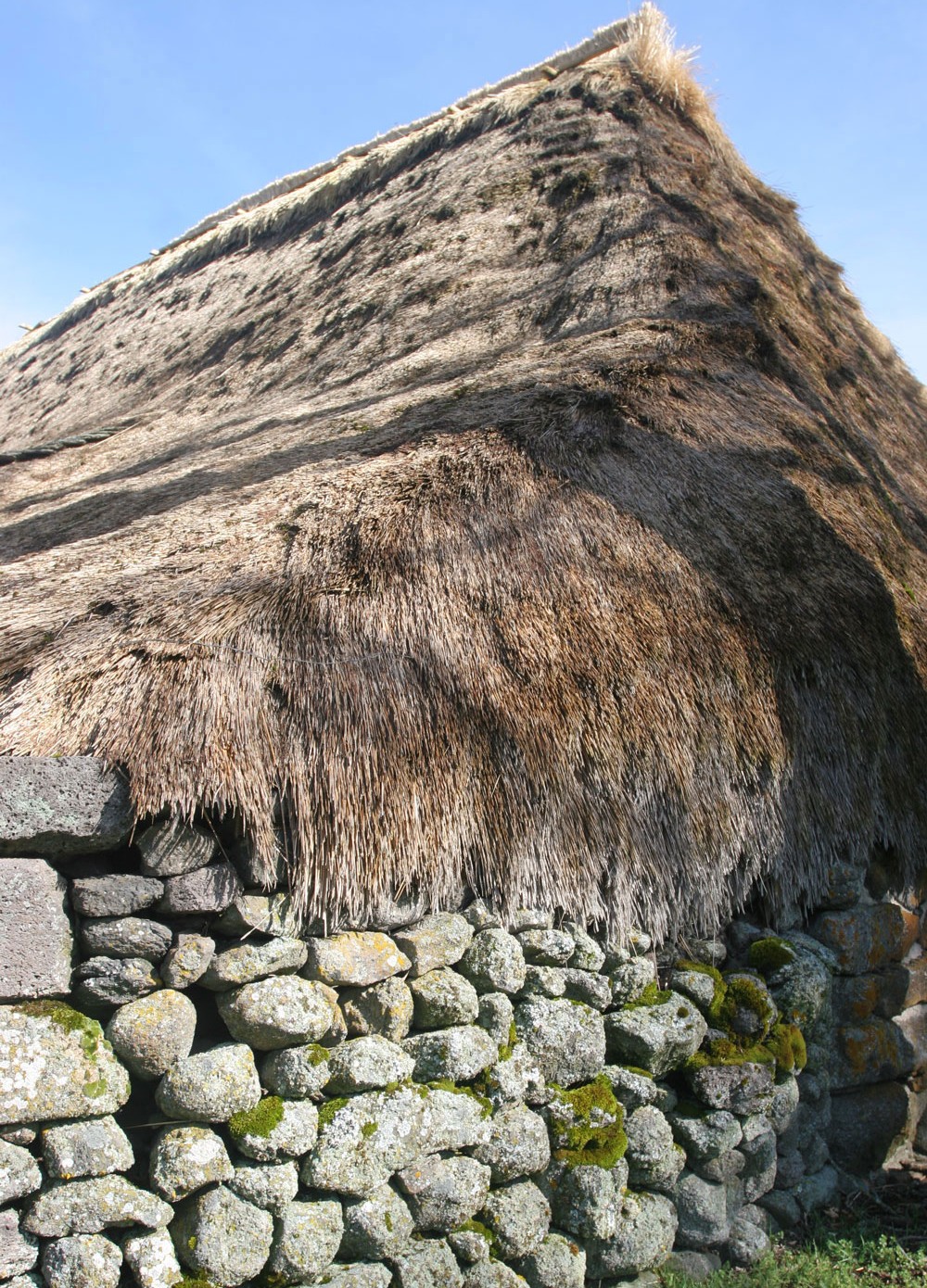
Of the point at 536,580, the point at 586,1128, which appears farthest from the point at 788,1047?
the point at 536,580

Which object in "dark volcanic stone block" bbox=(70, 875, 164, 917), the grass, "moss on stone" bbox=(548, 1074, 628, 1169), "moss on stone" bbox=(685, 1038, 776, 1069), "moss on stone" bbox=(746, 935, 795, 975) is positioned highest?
"dark volcanic stone block" bbox=(70, 875, 164, 917)

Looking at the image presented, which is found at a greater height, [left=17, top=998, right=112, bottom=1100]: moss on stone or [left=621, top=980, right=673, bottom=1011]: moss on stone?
[left=621, top=980, right=673, bottom=1011]: moss on stone

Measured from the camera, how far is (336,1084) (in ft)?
9.79

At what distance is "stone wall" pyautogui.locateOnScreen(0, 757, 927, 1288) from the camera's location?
2641mm

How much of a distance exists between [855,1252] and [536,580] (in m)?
2.89

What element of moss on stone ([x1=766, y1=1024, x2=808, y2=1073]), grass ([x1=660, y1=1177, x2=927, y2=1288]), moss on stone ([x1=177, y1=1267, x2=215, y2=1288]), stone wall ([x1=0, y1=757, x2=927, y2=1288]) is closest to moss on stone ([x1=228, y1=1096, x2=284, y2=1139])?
stone wall ([x1=0, y1=757, x2=927, y2=1288])

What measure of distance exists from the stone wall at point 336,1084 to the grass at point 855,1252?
0.38 feet

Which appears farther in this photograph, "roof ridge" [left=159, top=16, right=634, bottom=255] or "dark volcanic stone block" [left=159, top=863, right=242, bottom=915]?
"roof ridge" [left=159, top=16, right=634, bottom=255]

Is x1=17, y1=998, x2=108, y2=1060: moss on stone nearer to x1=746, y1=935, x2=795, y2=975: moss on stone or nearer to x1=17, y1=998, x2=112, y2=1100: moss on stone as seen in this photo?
x1=17, y1=998, x2=112, y2=1100: moss on stone

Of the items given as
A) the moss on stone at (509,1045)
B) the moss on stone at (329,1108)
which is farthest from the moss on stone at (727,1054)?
the moss on stone at (329,1108)

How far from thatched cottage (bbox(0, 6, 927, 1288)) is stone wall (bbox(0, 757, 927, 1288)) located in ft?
0.05

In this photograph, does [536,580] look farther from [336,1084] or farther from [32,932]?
[32,932]

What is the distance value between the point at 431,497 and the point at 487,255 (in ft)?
14.6

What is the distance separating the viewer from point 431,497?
4.40 m
